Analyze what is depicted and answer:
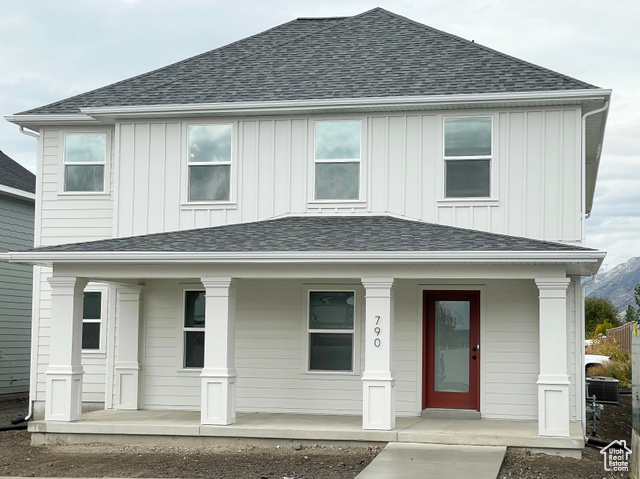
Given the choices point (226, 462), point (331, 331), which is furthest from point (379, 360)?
point (226, 462)

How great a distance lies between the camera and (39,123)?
678 inches

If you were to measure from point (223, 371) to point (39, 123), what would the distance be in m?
6.78

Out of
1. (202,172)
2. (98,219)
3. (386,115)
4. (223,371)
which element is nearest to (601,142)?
(386,115)

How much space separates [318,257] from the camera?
13461mm

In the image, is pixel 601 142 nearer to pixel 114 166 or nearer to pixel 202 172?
pixel 202 172

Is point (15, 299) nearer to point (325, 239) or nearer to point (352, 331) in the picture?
point (352, 331)

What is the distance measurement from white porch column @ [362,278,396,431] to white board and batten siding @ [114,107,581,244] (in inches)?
91.2

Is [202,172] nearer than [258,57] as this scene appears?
Yes

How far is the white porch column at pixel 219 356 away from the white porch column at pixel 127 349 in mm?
2573

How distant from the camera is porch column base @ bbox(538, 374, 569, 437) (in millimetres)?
12727

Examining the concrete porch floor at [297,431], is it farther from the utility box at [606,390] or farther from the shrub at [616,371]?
the shrub at [616,371]

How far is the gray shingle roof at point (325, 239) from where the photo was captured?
44.1 ft

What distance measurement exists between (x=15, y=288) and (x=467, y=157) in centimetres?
1350

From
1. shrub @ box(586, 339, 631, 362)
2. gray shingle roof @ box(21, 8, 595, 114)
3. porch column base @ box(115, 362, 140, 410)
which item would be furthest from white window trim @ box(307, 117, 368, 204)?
shrub @ box(586, 339, 631, 362)
